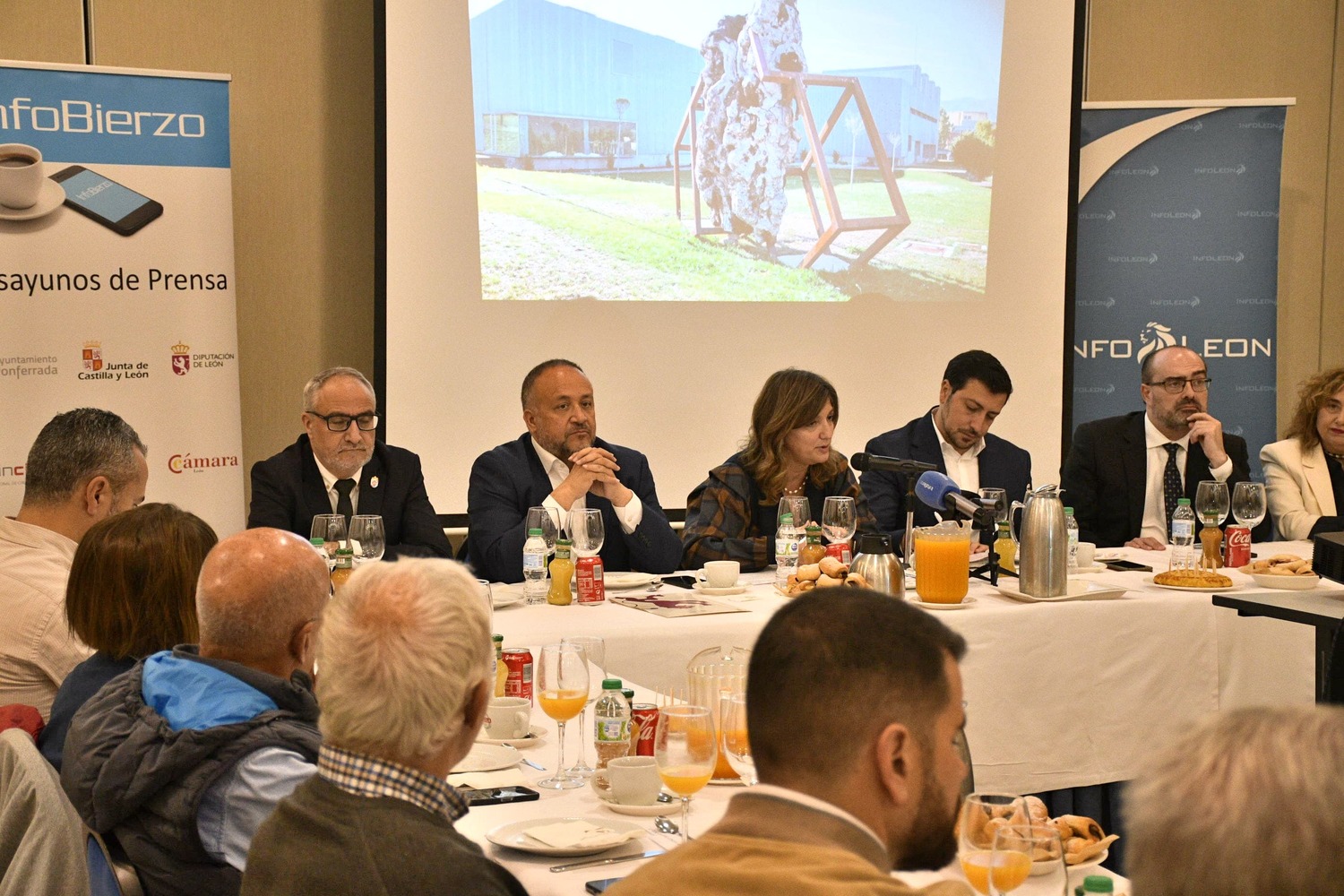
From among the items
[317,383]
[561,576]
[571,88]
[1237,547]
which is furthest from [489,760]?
[571,88]

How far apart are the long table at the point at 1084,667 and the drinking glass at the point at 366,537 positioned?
386mm

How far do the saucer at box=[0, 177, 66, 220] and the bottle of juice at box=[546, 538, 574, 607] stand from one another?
7.91ft

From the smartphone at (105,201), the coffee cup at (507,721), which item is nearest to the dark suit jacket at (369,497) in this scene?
the smartphone at (105,201)

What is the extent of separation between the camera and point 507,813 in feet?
6.32

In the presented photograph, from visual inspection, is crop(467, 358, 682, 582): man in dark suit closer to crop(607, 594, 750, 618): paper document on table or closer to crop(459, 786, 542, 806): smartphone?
crop(607, 594, 750, 618): paper document on table

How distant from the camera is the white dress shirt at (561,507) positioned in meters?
3.79

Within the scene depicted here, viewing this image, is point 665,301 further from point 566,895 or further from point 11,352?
point 566,895

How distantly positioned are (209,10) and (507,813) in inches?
167

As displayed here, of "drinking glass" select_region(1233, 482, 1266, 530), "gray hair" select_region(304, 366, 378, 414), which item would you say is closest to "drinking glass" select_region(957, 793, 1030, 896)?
"drinking glass" select_region(1233, 482, 1266, 530)

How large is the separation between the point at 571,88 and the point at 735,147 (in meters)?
0.73

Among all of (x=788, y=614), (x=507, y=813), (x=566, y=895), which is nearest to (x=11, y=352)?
(x=507, y=813)

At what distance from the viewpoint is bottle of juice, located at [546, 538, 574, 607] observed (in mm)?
3385

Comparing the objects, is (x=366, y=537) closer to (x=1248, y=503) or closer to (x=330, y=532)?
(x=330, y=532)

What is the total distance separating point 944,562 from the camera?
3.44m
